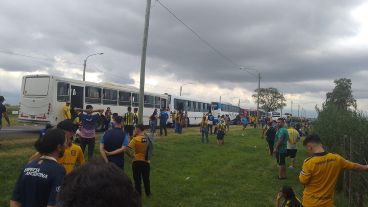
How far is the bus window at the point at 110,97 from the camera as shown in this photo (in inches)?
1077

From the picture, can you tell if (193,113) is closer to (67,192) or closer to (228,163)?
(228,163)

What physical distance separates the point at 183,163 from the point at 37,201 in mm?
12673

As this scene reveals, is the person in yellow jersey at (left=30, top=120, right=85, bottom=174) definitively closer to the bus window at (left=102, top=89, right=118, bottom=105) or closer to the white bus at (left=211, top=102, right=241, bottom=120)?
the bus window at (left=102, top=89, right=118, bottom=105)

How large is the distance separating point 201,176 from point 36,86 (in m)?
13.0

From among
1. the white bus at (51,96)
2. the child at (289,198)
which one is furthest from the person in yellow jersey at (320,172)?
the white bus at (51,96)

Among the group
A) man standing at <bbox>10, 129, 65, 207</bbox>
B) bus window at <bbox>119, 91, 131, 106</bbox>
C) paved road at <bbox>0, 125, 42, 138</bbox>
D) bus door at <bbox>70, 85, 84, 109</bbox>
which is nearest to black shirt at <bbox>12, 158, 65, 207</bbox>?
man standing at <bbox>10, 129, 65, 207</bbox>

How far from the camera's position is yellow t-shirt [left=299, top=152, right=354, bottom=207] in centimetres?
568

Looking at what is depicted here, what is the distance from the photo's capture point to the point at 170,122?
37844mm

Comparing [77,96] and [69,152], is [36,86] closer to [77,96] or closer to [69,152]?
[77,96]

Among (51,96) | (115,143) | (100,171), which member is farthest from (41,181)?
(51,96)

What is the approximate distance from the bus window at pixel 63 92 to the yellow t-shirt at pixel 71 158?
1795 centimetres

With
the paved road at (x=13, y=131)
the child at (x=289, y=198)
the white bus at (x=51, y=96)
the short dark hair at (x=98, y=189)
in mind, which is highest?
the white bus at (x=51, y=96)

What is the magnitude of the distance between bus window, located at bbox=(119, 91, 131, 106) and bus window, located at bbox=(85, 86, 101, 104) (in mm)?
2785

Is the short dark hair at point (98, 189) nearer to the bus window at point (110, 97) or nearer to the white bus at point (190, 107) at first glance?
the bus window at point (110, 97)
